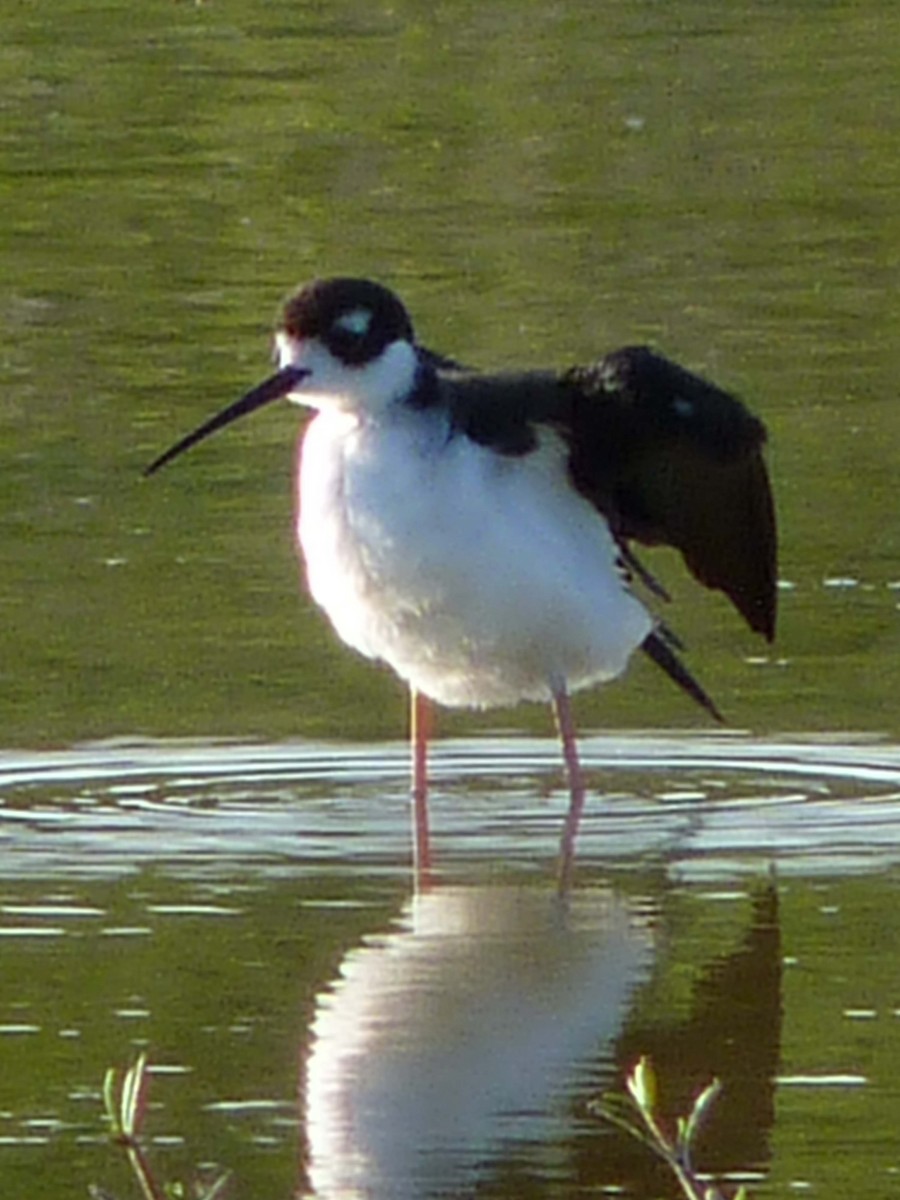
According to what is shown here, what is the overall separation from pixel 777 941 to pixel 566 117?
11.4 m

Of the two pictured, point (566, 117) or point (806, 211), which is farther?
point (566, 117)

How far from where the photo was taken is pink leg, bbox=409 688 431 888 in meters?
9.38

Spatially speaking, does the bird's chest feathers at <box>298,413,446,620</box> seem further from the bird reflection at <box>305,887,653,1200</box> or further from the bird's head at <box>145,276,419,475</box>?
the bird reflection at <box>305,887,653,1200</box>

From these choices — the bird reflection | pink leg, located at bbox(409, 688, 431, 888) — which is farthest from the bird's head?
the bird reflection

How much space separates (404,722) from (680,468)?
0.96 m

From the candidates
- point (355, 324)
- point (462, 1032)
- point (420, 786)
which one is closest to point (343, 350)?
point (355, 324)

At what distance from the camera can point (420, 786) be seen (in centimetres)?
985

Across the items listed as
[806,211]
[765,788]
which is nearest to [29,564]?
[765,788]

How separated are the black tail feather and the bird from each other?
19 cm

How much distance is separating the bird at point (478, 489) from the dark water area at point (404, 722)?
0.88ft

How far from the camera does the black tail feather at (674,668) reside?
10.4 m

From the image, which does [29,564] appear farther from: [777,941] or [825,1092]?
[825,1092]

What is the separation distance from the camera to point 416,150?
62.1 feet

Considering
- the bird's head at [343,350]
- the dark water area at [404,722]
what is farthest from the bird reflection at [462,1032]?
the bird's head at [343,350]
